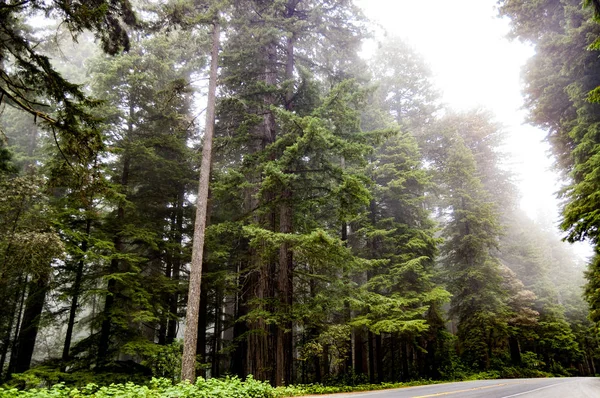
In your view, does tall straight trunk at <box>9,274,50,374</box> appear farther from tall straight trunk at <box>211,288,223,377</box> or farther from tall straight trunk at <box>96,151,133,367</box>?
tall straight trunk at <box>211,288,223,377</box>

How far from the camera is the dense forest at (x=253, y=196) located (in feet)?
32.7

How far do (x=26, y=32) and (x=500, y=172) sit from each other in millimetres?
36525

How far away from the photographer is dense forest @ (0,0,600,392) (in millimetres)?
9969

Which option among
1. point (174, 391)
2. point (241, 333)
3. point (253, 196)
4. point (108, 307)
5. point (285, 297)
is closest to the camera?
point (174, 391)

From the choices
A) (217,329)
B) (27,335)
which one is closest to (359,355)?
(217,329)

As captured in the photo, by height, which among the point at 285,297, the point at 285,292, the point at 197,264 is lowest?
the point at 285,297

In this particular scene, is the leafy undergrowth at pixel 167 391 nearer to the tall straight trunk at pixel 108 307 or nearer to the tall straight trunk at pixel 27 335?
the tall straight trunk at pixel 108 307

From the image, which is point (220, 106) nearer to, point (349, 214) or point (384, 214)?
point (349, 214)

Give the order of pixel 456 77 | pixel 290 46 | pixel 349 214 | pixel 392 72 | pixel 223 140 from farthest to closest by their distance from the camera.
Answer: pixel 456 77
pixel 392 72
pixel 290 46
pixel 223 140
pixel 349 214

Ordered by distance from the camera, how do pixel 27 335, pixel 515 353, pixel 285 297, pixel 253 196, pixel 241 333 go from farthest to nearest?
pixel 515 353 < pixel 241 333 < pixel 27 335 < pixel 253 196 < pixel 285 297

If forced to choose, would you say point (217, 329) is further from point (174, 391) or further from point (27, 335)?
point (174, 391)

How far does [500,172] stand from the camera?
3091 centimetres

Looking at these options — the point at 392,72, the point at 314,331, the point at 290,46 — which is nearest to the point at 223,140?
the point at 290,46

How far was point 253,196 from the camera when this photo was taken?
13070mm
